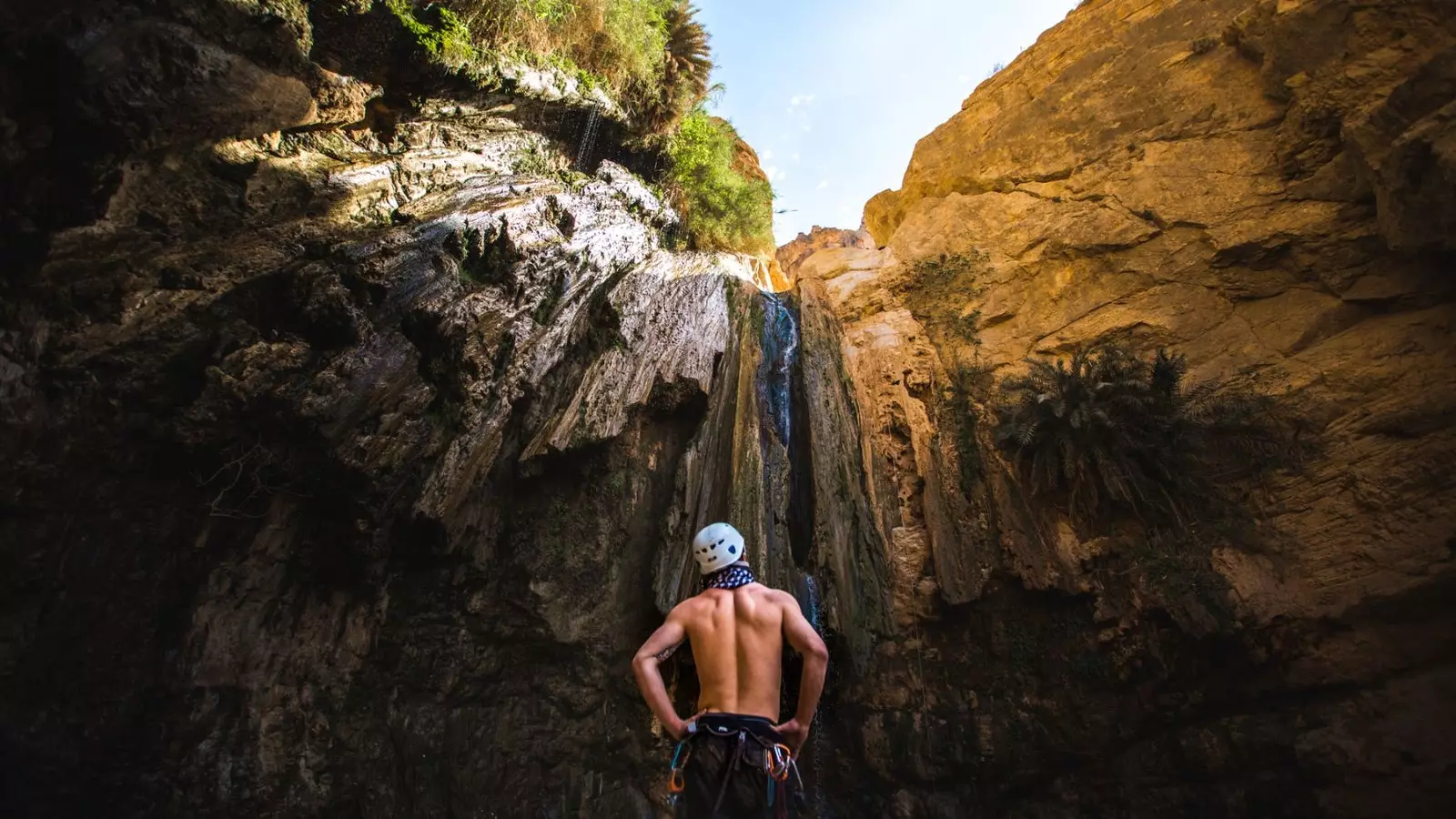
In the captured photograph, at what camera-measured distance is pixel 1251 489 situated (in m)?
5.22

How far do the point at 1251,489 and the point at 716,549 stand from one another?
4.87m

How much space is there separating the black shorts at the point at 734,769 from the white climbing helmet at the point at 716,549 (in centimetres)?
88

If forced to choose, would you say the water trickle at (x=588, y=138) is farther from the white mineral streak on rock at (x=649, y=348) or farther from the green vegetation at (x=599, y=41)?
the white mineral streak on rock at (x=649, y=348)

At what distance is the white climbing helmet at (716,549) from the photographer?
3729 millimetres

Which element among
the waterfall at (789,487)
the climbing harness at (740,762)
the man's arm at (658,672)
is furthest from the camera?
the waterfall at (789,487)

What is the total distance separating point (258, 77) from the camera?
5.73 meters

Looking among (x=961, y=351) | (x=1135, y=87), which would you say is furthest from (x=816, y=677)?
(x=1135, y=87)

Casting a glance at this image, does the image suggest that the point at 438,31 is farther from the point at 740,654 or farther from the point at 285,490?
the point at 740,654

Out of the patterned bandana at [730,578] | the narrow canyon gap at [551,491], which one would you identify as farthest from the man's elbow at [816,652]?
the narrow canyon gap at [551,491]

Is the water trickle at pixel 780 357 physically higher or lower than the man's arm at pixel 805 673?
higher

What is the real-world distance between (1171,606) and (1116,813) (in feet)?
5.55

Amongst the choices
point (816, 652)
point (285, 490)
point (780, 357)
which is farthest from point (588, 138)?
point (816, 652)

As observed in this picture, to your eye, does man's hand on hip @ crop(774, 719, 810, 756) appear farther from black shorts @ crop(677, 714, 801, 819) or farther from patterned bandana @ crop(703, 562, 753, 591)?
patterned bandana @ crop(703, 562, 753, 591)

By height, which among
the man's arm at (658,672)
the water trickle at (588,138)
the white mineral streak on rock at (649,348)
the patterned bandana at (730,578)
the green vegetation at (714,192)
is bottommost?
the man's arm at (658,672)
